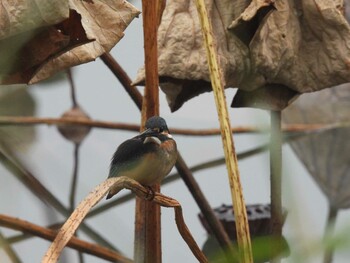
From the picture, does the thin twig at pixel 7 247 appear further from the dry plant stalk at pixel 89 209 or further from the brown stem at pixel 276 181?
the brown stem at pixel 276 181

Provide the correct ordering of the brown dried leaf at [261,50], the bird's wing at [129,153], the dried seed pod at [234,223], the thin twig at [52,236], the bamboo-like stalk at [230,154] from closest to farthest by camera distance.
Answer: the bamboo-like stalk at [230,154] → the bird's wing at [129,153] → the brown dried leaf at [261,50] → the thin twig at [52,236] → the dried seed pod at [234,223]

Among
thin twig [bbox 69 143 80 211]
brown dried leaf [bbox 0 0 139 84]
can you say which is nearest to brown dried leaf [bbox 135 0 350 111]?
brown dried leaf [bbox 0 0 139 84]

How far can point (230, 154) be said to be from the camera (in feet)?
2.45

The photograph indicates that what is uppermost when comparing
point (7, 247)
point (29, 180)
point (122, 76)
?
point (122, 76)

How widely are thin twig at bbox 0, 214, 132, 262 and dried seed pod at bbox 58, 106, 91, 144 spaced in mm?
509

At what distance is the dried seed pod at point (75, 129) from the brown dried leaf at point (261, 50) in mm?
677

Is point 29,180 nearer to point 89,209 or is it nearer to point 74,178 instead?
point 74,178

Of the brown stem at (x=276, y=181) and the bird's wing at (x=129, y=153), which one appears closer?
the bird's wing at (x=129, y=153)

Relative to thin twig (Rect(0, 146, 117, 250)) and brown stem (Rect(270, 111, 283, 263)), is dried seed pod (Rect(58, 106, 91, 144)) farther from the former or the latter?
brown stem (Rect(270, 111, 283, 263))

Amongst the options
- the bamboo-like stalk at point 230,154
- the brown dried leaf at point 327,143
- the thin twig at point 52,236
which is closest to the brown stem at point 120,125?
the brown dried leaf at point 327,143

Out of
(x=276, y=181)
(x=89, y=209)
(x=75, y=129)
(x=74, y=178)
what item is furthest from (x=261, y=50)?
(x=75, y=129)

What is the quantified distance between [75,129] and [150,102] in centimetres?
86

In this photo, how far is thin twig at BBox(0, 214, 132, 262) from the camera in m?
1.12

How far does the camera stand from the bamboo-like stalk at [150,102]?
894mm
